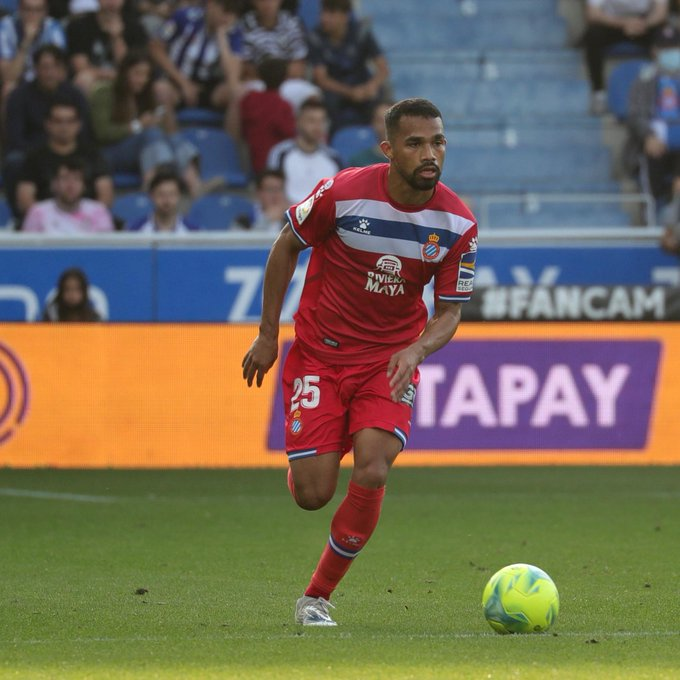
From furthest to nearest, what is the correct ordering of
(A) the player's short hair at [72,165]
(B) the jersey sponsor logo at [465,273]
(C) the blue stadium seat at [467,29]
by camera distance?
(C) the blue stadium seat at [467,29] < (A) the player's short hair at [72,165] < (B) the jersey sponsor logo at [465,273]

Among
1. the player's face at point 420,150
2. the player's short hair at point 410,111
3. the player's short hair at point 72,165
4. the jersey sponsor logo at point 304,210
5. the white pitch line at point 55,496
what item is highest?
the player's short hair at point 410,111

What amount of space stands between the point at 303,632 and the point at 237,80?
11743 mm

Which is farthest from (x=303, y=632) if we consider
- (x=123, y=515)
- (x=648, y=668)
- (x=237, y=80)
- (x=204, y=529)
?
(x=237, y=80)

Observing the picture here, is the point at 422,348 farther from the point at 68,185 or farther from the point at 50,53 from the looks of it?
the point at 50,53

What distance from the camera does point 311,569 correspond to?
26.7ft

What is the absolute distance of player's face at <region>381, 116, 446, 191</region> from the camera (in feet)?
20.3

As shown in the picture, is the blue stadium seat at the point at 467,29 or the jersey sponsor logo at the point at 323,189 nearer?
the jersey sponsor logo at the point at 323,189

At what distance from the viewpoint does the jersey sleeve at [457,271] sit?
6.46 m

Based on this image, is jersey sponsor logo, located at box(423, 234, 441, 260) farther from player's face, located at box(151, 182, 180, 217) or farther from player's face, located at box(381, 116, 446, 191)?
player's face, located at box(151, 182, 180, 217)

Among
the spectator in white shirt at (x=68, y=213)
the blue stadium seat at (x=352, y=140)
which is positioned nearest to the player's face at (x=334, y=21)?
the blue stadium seat at (x=352, y=140)

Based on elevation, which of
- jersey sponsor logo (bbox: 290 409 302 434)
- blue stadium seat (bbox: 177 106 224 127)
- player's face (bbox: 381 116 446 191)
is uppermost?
player's face (bbox: 381 116 446 191)

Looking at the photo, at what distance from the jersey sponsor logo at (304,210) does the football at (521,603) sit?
1.67 meters

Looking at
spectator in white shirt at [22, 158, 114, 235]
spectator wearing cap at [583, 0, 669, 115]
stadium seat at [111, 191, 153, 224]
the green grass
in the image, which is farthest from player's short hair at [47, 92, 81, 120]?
spectator wearing cap at [583, 0, 669, 115]

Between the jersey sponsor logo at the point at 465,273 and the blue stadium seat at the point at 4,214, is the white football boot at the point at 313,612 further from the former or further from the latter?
the blue stadium seat at the point at 4,214
